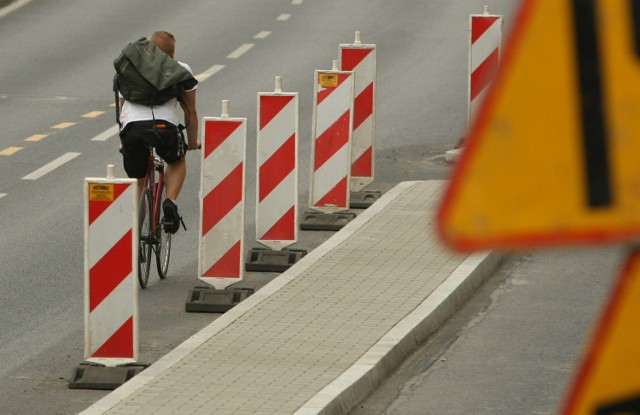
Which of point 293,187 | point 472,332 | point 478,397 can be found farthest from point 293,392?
point 293,187

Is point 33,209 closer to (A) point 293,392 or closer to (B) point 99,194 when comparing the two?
(B) point 99,194

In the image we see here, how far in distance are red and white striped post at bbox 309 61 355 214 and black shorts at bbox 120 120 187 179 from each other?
223 centimetres

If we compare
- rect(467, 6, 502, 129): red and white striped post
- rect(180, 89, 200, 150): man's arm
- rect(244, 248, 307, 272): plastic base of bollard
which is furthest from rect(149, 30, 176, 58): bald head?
rect(467, 6, 502, 129): red and white striped post

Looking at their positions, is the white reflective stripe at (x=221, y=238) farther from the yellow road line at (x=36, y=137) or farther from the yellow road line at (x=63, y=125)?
the yellow road line at (x=63, y=125)

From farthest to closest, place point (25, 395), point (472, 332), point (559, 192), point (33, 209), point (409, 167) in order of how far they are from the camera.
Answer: point (409, 167) < point (33, 209) < point (472, 332) < point (25, 395) < point (559, 192)

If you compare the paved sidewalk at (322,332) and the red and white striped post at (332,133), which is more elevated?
the red and white striped post at (332,133)

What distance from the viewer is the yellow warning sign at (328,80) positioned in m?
13.5

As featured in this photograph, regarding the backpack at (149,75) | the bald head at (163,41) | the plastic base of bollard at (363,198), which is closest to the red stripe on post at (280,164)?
the backpack at (149,75)

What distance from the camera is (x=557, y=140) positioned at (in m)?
2.63

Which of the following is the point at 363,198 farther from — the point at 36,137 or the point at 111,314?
the point at 111,314

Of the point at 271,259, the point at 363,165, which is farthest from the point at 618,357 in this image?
the point at 363,165

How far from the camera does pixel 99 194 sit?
8.53 meters

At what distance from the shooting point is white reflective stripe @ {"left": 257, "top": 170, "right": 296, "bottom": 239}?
11922 millimetres

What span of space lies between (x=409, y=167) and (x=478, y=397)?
27.0 ft
